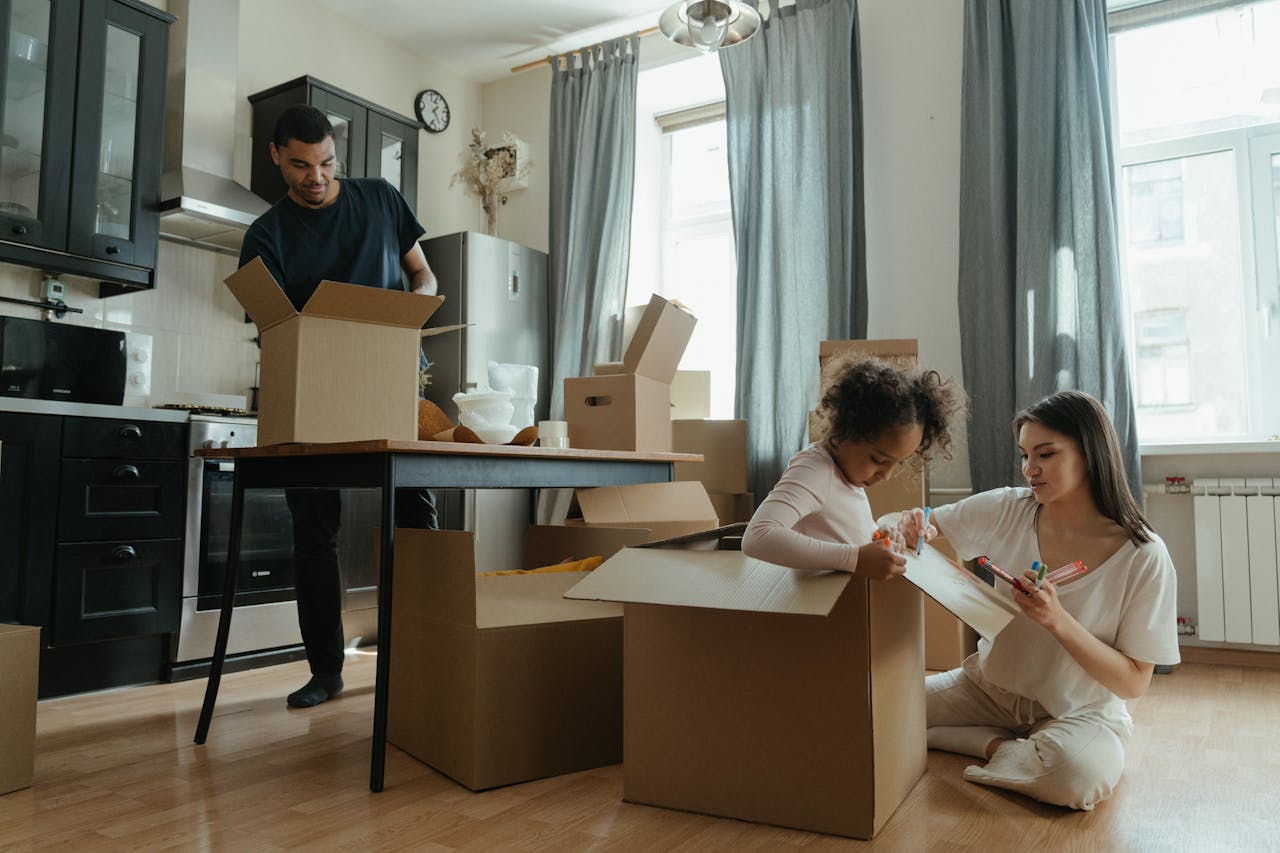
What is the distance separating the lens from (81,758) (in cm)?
181

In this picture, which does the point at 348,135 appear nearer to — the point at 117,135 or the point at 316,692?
the point at 117,135

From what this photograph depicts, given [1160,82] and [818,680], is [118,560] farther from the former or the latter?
[1160,82]

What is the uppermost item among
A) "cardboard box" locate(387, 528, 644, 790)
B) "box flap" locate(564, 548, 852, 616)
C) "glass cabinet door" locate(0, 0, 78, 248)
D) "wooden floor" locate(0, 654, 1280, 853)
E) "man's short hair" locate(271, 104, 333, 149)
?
"glass cabinet door" locate(0, 0, 78, 248)

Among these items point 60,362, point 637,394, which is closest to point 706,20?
point 637,394

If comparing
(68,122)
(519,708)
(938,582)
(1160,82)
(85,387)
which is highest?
(1160,82)

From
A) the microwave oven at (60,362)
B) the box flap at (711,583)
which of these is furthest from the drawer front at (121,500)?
the box flap at (711,583)

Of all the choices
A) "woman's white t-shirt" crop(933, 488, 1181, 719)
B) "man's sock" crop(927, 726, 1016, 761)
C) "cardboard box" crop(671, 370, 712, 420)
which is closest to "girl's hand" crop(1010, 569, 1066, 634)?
"woman's white t-shirt" crop(933, 488, 1181, 719)

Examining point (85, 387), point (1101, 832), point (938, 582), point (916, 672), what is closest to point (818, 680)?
point (938, 582)

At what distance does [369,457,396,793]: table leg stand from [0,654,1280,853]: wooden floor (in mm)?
52

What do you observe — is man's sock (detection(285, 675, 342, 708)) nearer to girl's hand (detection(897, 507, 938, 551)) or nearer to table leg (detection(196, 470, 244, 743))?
table leg (detection(196, 470, 244, 743))

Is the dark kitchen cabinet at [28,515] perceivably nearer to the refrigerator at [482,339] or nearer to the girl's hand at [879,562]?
the refrigerator at [482,339]

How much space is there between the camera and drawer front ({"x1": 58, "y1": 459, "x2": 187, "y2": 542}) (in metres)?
2.54

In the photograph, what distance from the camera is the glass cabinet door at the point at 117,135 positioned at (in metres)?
2.89

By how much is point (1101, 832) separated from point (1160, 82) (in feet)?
9.68
